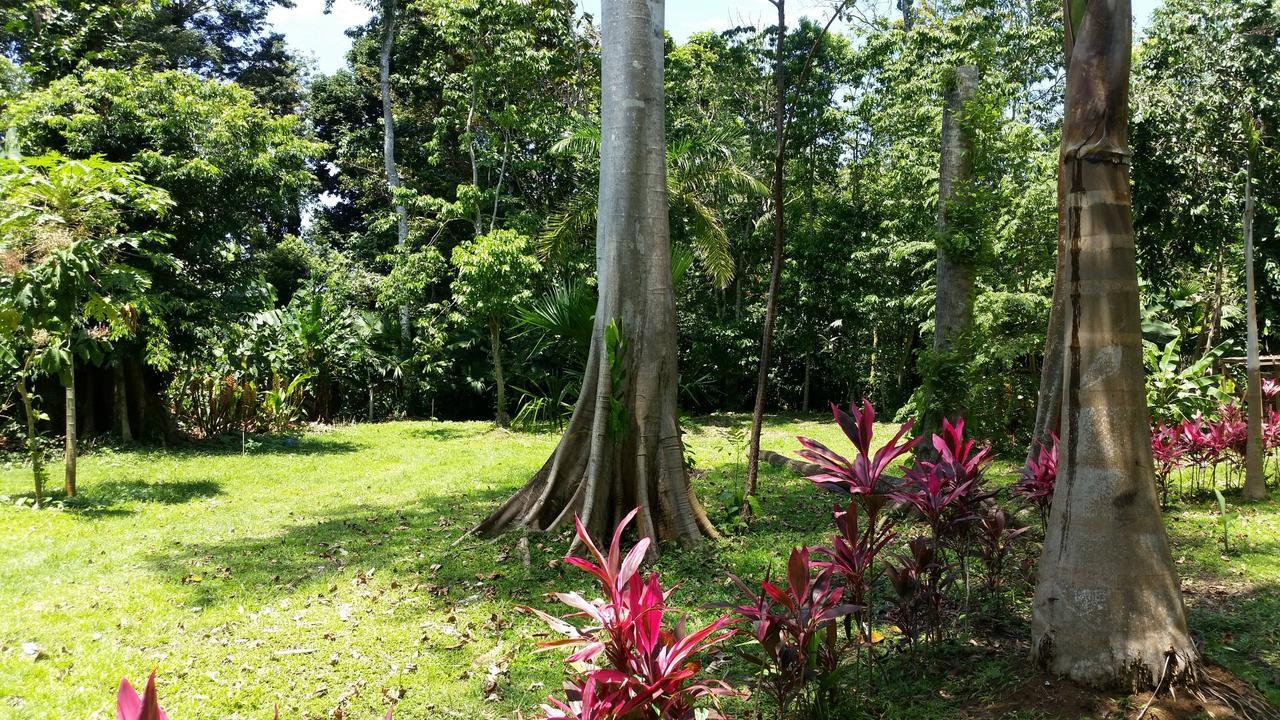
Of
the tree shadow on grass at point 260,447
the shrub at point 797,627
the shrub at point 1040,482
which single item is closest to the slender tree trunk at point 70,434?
the tree shadow on grass at point 260,447

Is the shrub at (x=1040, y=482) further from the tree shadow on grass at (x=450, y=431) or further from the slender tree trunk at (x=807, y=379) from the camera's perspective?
the slender tree trunk at (x=807, y=379)

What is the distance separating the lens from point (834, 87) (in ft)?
61.8

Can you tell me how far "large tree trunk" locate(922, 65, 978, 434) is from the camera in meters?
7.12

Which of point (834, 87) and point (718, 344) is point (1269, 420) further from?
point (834, 87)

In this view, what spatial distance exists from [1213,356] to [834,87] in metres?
13.3

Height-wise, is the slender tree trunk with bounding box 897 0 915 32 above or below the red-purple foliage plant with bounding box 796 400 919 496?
above

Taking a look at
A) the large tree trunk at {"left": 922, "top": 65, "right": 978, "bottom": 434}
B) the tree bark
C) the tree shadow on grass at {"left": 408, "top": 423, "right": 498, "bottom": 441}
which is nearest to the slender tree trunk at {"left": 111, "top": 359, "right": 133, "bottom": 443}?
the tree shadow on grass at {"left": 408, "top": 423, "right": 498, "bottom": 441}

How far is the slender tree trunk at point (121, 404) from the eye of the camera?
10609 mm

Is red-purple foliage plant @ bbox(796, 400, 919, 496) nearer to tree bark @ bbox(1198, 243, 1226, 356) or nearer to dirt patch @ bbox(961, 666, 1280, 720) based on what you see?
dirt patch @ bbox(961, 666, 1280, 720)

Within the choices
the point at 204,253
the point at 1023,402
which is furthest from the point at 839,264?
the point at 204,253

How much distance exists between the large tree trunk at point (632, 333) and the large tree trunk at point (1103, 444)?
8.95ft

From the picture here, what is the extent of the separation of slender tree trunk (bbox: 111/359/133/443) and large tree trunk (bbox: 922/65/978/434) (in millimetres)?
10356

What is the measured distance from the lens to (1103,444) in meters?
2.77

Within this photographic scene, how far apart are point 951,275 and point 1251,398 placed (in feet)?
8.03
